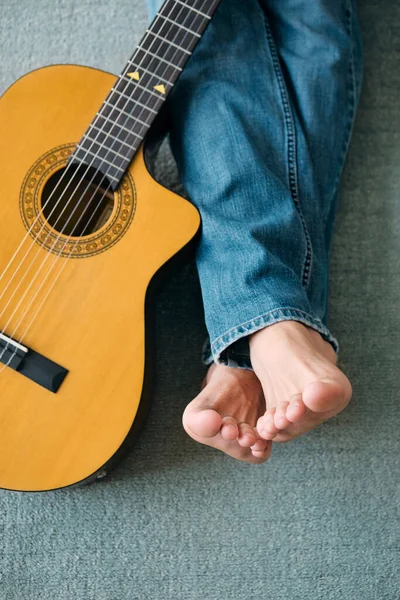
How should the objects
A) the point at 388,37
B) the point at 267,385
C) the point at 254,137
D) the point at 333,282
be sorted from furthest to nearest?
the point at 388,37 → the point at 333,282 → the point at 254,137 → the point at 267,385

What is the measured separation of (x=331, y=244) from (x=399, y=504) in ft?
1.52

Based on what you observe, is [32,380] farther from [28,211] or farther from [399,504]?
[399,504]

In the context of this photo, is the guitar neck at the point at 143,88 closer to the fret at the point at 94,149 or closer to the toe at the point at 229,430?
the fret at the point at 94,149

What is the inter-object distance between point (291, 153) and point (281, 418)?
441 millimetres

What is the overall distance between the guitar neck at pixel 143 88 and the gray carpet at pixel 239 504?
0.27 m

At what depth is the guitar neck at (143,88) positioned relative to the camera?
90cm

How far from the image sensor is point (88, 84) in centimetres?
94

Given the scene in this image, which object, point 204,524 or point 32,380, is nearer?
point 32,380

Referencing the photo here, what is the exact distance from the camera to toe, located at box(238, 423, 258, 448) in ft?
2.53

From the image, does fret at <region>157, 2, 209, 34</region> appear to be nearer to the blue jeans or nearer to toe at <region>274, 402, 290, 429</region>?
the blue jeans

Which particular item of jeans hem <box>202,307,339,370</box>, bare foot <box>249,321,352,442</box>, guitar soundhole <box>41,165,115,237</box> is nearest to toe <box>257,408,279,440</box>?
bare foot <box>249,321,352,442</box>

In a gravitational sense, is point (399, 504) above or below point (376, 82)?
below

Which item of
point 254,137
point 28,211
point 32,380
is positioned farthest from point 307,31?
point 32,380

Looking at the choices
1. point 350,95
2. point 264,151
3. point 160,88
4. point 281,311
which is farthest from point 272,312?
point 350,95
